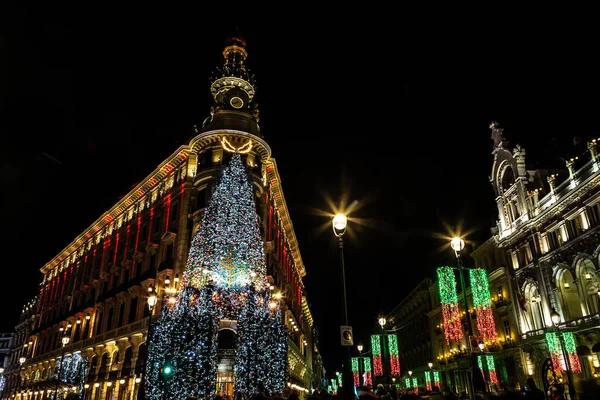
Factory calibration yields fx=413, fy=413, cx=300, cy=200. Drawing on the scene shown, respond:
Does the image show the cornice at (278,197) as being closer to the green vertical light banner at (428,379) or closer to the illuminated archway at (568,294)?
the illuminated archway at (568,294)

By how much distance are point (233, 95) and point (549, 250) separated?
32771mm

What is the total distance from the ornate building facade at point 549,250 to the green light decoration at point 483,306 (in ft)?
9.71

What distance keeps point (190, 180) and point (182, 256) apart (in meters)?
7.59

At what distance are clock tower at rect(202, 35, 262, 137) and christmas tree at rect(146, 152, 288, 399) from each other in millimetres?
11422

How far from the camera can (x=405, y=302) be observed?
273 feet

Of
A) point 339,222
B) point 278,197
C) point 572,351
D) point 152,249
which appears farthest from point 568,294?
point 152,249

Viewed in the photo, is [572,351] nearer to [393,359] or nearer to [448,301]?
[448,301]

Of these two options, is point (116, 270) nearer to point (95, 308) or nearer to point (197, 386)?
point (95, 308)

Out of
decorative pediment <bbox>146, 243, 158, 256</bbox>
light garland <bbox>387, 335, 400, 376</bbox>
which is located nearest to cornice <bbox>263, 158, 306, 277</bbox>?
decorative pediment <bbox>146, 243, 158, 256</bbox>

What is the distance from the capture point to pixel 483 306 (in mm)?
42125

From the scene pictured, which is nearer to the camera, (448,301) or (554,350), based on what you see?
(554,350)

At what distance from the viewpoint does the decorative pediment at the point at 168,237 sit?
120ft

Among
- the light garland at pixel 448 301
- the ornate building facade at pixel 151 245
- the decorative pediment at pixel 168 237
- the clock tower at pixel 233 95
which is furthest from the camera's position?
the light garland at pixel 448 301

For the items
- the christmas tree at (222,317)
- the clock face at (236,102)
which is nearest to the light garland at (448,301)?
the christmas tree at (222,317)
